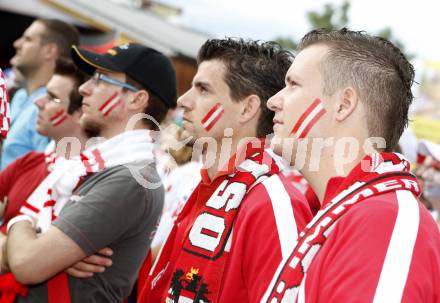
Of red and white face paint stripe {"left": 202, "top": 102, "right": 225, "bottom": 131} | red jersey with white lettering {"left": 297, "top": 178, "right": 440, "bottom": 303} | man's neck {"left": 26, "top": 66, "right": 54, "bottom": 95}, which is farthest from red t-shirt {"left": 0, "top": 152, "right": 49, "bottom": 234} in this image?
red jersey with white lettering {"left": 297, "top": 178, "right": 440, "bottom": 303}

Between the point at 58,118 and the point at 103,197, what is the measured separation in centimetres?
130

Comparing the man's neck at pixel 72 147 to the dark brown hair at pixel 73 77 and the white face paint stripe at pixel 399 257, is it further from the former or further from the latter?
the white face paint stripe at pixel 399 257

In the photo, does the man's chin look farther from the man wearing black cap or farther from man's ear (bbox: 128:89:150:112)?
man's ear (bbox: 128:89:150:112)

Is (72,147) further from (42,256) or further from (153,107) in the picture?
(42,256)

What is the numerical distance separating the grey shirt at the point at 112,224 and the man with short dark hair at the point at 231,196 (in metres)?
0.20

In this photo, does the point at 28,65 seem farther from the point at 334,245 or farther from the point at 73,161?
the point at 334,245

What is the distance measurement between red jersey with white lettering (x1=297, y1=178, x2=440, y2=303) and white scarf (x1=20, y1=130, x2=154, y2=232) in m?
1.56

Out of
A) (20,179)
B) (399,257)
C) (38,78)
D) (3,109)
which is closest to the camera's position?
(399,257)

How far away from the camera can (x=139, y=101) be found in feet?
10.4

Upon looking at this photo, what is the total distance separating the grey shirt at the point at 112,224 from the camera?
254 cm

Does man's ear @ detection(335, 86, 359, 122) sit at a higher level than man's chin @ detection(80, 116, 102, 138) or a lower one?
higher

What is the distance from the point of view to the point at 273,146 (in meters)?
2.06

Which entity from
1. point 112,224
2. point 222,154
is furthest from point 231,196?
point 112,224

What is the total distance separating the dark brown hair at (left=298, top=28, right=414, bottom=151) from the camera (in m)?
1.84
